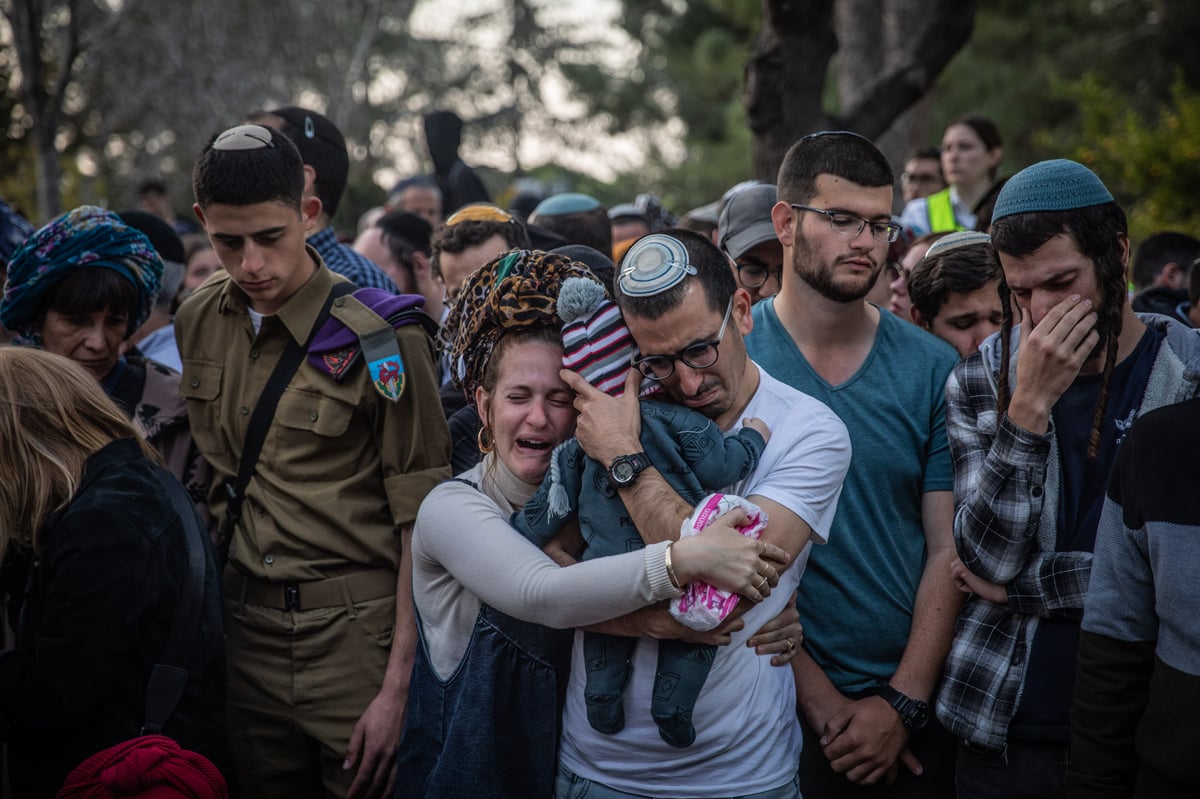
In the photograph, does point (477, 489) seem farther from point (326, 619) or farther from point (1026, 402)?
point (1026, 402)

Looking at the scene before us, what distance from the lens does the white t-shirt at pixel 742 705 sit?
2.62 metres

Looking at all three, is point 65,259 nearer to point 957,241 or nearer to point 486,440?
point 486,440

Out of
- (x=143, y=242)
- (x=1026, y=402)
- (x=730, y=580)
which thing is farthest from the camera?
(x=143, y=242)

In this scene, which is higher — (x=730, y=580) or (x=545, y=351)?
(x=545, y=351)

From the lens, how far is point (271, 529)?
3.41 metres

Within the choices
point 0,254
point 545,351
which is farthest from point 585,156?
point 545,351

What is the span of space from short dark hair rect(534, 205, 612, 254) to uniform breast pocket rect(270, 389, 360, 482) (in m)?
2.10

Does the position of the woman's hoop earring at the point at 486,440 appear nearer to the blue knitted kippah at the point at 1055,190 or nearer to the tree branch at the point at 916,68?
the blue knitted kippah at the point at 1055,190

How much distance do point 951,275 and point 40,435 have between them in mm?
2967

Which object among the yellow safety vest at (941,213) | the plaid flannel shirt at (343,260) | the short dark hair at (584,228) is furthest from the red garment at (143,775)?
the yellow safety vest at (941,213)

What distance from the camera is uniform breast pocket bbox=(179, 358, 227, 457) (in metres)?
3.60

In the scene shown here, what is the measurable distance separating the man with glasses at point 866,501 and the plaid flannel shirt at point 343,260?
197cm

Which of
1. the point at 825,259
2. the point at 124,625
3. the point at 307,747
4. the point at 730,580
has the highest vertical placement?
the point at 825,259

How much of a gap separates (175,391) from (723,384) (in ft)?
7.10
